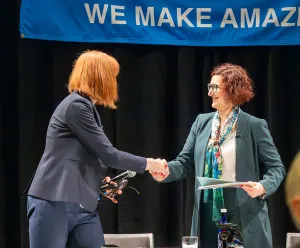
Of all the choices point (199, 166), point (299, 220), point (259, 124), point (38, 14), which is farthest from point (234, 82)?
point (299, 220)

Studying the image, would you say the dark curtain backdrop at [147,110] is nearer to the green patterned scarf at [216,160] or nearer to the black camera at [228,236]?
the green patterned scarf at [216,160]

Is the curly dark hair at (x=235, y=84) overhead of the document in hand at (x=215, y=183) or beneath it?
overhead

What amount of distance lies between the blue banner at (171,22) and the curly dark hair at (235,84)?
2.35 ft

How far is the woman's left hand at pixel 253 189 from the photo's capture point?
7.34 ft

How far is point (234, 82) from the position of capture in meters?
2.54

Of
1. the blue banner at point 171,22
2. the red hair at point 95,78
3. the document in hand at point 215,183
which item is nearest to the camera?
the red hair at point 95,78

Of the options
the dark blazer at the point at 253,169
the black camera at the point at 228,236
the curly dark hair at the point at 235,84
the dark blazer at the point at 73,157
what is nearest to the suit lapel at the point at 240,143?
the dark blazer at the point at 253,169

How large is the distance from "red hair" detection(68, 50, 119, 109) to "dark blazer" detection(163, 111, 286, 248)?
0.72 metres

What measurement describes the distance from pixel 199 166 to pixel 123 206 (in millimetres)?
1020

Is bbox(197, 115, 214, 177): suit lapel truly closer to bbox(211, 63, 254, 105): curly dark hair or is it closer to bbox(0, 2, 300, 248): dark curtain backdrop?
bbox(211, 63, 254, 105): curly dark hair

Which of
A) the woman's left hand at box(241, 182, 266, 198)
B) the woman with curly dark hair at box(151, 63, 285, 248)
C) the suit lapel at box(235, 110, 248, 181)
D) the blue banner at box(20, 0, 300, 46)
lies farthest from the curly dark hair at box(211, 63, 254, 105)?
the blue banner at box(20, 0, 300, 46)

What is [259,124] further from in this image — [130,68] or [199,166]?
[130,68]

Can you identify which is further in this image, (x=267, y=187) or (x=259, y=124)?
(x=259, y=124)

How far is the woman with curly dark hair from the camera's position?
7.85 feet
